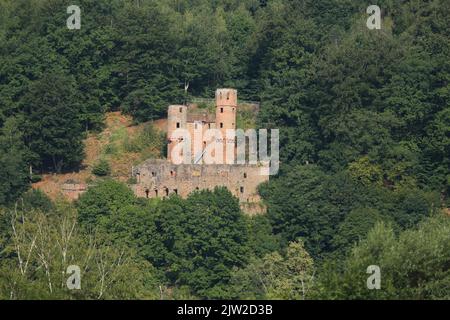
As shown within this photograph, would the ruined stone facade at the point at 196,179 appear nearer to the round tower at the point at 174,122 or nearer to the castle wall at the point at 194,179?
the castle wall at the point at 194,179

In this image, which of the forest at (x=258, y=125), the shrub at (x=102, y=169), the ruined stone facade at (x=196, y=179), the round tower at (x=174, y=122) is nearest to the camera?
the forest at (x=258, y=125)

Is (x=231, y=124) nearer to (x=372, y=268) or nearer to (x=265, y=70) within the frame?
(x=265, y=70)

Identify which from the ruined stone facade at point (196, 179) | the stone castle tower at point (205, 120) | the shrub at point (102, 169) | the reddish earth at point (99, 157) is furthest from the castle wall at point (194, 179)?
the shrub at point (102, 169)

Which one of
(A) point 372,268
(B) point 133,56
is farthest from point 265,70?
(A) point 372,268

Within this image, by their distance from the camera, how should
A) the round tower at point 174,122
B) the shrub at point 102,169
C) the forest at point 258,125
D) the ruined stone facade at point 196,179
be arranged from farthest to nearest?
the shrub at point 102,169, the round tower at point 174,122, the ruined stone facade at point 196,179, the forest at point 258,125

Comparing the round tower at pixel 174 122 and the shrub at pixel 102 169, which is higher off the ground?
the round tower at pixel 174 122

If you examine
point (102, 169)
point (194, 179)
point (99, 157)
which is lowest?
point (194, 179)

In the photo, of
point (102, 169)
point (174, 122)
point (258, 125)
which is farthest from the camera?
point (258, 125)

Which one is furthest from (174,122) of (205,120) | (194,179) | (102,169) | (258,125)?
(258,125)

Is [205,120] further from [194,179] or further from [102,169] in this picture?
[102,169]

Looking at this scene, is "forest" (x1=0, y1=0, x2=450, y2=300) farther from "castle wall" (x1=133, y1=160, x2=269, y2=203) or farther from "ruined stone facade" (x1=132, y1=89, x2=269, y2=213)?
"castle wall" (x1=133, y1=160, x2=269, y2=203)

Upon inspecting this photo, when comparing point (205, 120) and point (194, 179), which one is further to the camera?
point (205, 120)
